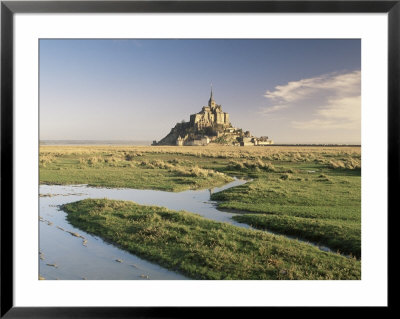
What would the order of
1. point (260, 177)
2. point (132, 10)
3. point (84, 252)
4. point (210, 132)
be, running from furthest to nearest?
1. point (260, 177)
2. point (210, 132)
3. point (84, 252)
4. point (132, 10)

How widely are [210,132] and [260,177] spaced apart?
2.92 meters

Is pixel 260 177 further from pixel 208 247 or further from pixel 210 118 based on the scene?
pixel 208 247

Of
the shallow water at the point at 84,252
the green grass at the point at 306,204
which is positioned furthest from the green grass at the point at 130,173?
the green grass at the point at 306,204

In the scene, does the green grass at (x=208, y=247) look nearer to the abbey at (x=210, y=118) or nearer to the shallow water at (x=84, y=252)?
the shallow water at (x=84, y=252)

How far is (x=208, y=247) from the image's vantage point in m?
4.14

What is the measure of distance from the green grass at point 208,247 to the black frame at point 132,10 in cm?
87

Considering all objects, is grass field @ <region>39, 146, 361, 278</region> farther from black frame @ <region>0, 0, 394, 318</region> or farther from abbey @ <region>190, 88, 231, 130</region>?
black frame @ <region>0, 0, 394, 318</region>

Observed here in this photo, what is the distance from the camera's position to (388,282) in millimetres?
2885

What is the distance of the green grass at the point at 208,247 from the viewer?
11.8 ft

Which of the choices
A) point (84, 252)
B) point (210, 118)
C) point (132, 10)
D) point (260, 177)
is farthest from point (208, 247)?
point (260, 177)

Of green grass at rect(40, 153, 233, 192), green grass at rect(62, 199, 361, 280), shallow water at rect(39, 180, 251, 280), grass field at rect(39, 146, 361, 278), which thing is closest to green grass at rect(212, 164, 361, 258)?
grass field at rect(39, 146, 361, 278)

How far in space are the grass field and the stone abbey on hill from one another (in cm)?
27

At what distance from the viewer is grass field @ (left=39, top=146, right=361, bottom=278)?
4.93 meters

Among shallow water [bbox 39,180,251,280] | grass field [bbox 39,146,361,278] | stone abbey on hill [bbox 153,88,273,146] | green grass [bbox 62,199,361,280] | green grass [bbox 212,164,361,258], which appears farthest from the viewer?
stone abbey on hill [bbox 153,88,273,146]
